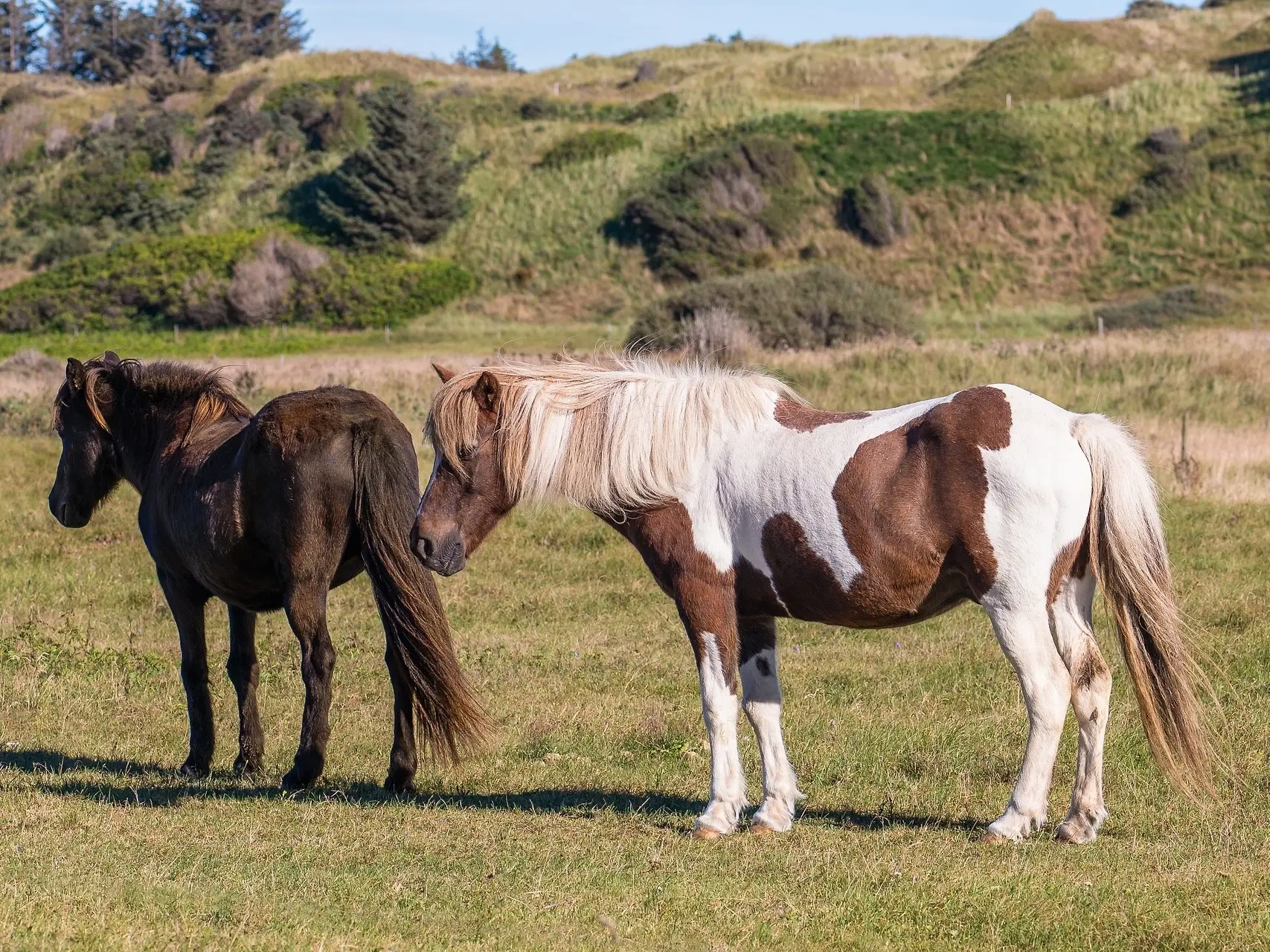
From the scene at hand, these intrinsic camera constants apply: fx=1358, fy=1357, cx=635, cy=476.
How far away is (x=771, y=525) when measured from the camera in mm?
5926

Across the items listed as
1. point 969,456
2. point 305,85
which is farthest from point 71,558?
point 305,85

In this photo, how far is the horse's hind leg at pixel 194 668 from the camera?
7.83m

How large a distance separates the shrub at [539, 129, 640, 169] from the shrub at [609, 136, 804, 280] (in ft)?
13.4

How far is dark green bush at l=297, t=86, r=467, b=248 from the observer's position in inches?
1773

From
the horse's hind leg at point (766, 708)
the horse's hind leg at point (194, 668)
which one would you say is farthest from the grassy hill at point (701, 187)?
the horse's hind leg at point (766, 708)

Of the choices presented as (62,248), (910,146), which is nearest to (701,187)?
(910,146)

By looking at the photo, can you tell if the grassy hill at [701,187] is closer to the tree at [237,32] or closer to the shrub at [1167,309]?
the shrub at [1167,309]

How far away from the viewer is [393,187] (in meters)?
45.5

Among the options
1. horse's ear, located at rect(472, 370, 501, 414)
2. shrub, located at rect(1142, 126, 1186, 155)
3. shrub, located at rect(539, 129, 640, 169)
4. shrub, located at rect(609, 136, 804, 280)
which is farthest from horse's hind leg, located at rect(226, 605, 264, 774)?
shrub, located at rect(1142, 126, 1186, 155)

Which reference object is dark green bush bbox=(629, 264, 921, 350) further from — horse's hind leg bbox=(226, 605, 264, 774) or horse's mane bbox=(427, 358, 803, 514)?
horse's mane bbox=(427, 358, 803, 514)

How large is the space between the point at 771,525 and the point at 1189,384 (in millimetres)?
17087

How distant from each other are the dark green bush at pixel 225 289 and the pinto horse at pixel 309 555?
3306 cm

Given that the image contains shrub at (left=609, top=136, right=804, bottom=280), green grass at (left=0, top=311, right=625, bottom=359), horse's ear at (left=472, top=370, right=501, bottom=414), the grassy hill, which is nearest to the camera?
horse's ear at (left=472, top=370, right=501, bottom=414)

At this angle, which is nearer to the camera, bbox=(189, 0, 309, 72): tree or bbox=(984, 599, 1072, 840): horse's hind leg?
bbox=(984, 599, 1072, 840): horse's hind leg
